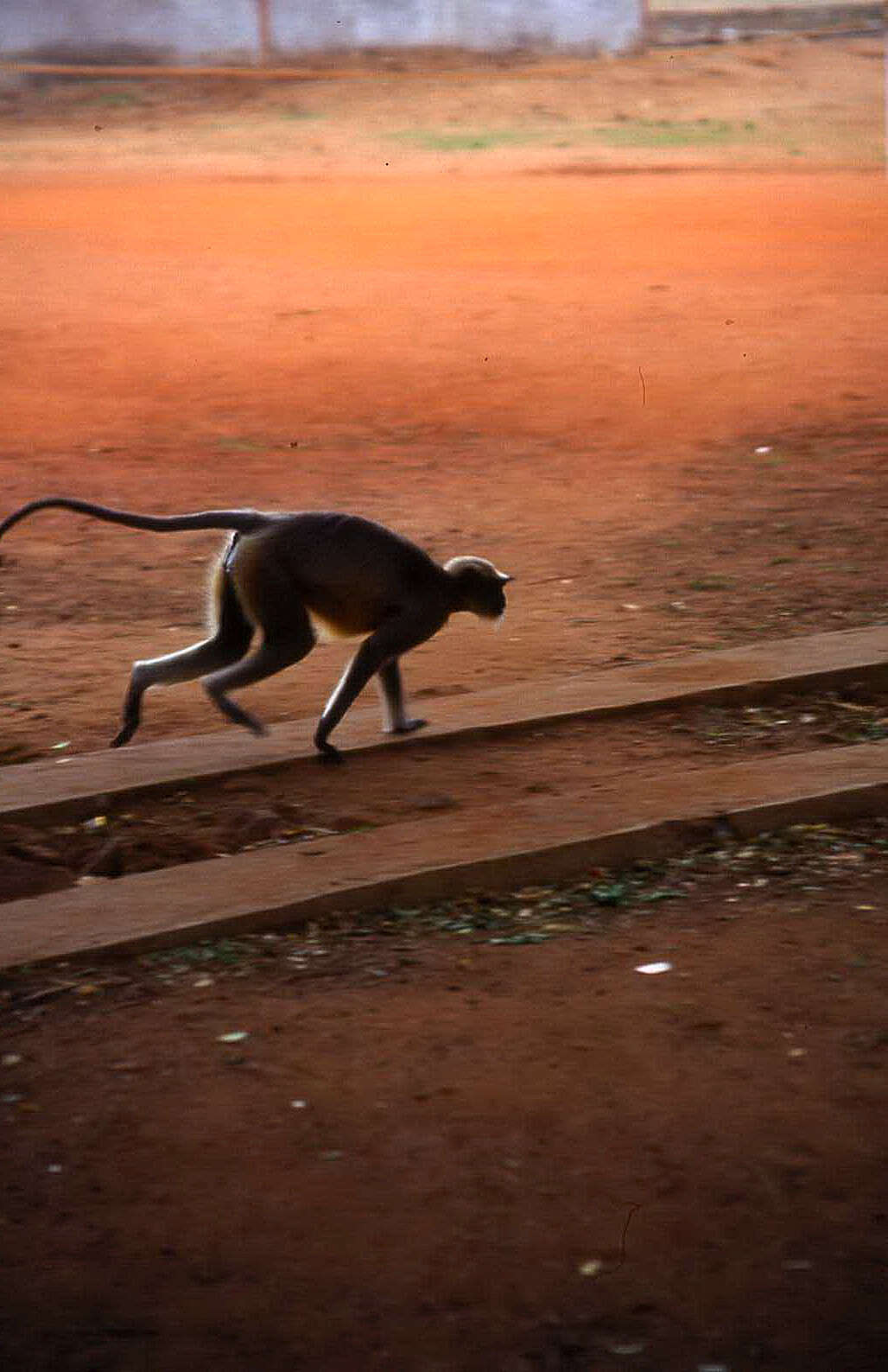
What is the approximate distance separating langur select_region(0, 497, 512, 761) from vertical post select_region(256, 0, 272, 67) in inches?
976

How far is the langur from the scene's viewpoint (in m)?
5.34

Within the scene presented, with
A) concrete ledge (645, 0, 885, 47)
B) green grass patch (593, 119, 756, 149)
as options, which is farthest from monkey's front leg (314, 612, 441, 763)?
concrete ledge (645, 0, 885, 47)

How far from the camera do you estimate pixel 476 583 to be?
5719 mm

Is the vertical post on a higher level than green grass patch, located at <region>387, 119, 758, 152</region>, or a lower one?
higher

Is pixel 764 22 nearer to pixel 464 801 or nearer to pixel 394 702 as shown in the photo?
pixel 394 702

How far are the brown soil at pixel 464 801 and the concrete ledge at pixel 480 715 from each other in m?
0.17

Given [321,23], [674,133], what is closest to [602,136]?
[674,133]

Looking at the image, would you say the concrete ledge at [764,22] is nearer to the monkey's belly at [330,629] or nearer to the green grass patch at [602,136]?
the green grass patch at [602,136]

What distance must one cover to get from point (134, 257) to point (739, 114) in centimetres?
1363

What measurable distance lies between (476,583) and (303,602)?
0.61 m

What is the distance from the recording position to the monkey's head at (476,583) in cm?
570

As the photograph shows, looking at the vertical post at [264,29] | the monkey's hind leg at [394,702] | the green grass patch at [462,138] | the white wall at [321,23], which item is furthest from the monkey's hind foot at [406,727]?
the vertical post at [264,29]

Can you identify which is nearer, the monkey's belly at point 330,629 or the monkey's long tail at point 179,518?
the monkey's long tail at point 179,518

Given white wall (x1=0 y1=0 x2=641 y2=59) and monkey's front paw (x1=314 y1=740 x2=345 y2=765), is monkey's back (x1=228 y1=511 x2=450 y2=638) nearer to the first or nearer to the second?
monkey's front paw (x1=314 y1=740 x2=345 y2=765)
